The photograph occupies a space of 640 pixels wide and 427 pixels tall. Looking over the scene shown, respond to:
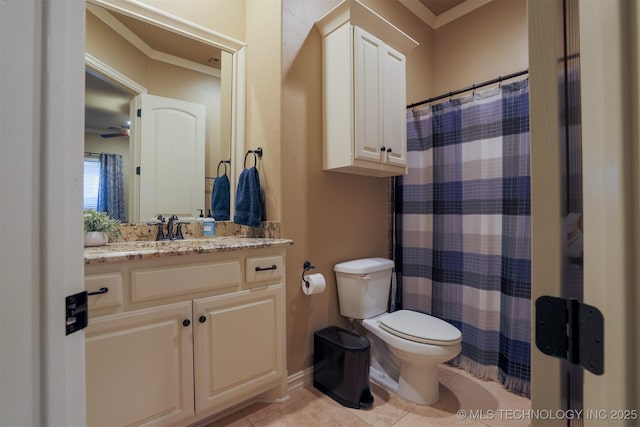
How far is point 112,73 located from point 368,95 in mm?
1458

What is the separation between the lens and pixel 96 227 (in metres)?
1.40

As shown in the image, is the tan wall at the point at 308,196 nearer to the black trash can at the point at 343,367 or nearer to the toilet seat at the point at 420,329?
the black trash can at the point at 343,367

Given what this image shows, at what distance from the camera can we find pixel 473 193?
1998 millimetres

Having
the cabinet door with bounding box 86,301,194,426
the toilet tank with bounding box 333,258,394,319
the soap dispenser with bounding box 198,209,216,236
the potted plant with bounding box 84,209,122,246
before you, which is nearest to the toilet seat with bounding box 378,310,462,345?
the toilet tank with bounding box 333,258,394,319

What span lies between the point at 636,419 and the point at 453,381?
1.78 meters

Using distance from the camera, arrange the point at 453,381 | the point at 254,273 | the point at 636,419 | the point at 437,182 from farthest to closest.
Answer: the point at 437,182 → the point at 453,381 → the point at 254,273 → the point at 636,419

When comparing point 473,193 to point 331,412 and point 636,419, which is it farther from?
point 636,419

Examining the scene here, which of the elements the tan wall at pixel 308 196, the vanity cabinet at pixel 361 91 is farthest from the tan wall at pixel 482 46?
the tan wall at pixel 308 196

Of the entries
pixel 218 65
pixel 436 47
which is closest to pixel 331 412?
pixel 218 65

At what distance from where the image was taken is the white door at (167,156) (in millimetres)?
1697

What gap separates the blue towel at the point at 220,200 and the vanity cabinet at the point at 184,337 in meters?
0.53

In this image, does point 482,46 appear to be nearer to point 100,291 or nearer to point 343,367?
point 343,367

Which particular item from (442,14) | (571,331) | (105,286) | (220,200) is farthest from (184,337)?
(442,14)

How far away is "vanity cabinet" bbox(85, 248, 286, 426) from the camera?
3.65ft
